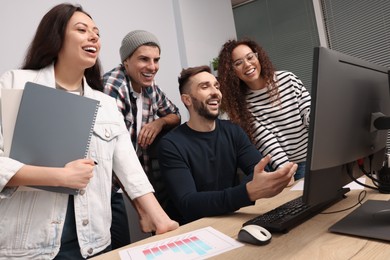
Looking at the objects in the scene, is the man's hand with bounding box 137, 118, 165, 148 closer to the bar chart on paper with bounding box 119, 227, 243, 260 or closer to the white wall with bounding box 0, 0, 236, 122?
the bar chart on paper with bounding box 119, 227, 243, 260

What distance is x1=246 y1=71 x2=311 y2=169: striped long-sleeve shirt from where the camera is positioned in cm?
180

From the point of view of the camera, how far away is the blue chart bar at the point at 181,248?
2.49ft

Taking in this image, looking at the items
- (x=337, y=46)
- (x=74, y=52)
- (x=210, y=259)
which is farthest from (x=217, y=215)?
(x=337, y=46)

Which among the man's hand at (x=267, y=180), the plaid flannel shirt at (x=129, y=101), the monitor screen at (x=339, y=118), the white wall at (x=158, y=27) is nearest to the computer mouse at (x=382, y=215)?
the monitor screen at (x=339, y=118)

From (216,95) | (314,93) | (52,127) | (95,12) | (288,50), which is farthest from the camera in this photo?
(288,50)

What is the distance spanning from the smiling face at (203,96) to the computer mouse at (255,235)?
916 millimetres

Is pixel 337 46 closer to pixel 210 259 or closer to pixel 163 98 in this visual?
pixel 163 98

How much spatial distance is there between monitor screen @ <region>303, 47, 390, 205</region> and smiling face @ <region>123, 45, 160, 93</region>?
1.15 meters

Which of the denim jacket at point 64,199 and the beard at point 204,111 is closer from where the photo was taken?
the denim jacket at point 64,199

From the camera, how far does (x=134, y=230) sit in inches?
74.3

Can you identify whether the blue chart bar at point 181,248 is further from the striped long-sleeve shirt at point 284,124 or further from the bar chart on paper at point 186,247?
the striped long-sleeve shirt at point 284,124

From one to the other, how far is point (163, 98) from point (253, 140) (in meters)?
0.62

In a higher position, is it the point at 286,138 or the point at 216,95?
the point at 216,95

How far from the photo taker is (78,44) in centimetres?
114
